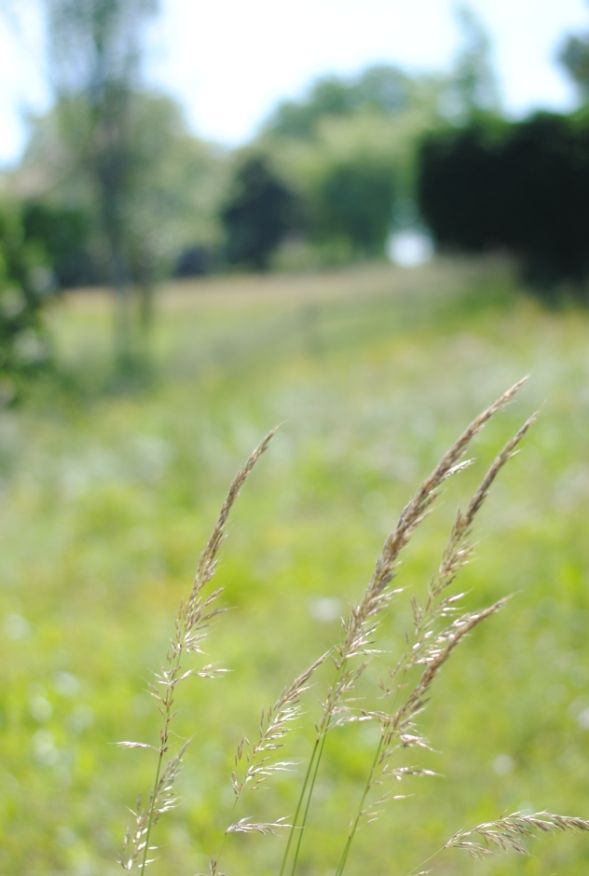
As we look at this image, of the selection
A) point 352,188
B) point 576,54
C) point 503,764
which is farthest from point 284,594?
point 352,188

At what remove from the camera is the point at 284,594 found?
641 cm

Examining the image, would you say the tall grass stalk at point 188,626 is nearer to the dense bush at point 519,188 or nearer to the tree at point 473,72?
the dense bush at point 519,188

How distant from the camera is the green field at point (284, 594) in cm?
399

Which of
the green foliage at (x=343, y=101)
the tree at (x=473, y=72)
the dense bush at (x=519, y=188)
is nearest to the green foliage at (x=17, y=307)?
the dense bush at (x=519, y=188)

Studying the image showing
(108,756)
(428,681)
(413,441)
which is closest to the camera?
(428,681)

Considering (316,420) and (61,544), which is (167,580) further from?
(316,420)

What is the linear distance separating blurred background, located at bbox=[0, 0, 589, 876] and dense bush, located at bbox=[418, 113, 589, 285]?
0.06 metres

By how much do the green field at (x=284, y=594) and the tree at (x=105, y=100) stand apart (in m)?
8.53

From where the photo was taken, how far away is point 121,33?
20109 mm

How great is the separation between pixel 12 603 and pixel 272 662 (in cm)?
198

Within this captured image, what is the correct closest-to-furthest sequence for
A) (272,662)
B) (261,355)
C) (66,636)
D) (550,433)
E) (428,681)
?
(428,681) → (272,662) → (66,636) → (550,433) → (261,355)

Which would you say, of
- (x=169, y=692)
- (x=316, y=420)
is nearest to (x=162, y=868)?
(x=169, y=692)

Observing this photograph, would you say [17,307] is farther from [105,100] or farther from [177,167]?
[177,167]

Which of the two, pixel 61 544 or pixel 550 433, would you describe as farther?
pixel 550 433
